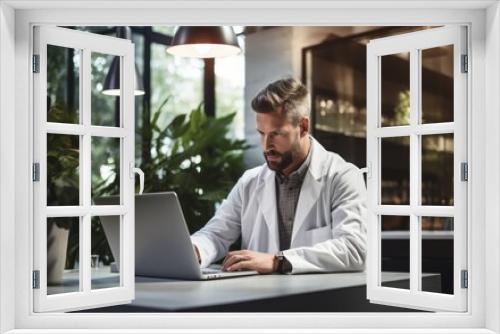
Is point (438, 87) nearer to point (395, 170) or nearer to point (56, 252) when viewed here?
point (395, 170)

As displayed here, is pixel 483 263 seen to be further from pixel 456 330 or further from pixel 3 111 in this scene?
pixel 3 111

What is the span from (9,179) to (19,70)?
17.0 inches

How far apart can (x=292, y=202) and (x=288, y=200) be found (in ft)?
0.11

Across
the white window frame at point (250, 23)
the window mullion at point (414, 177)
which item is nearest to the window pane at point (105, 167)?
the white window frame at point (250, 23)

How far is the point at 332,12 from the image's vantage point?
2.84m

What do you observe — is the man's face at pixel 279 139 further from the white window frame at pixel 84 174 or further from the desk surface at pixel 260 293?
the white window frame at pixel 84 174

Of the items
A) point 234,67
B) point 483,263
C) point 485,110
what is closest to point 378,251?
point 483,263

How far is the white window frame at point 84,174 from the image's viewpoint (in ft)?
9.34

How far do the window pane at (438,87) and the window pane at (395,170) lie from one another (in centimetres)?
37

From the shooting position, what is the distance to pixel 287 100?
18.3ft

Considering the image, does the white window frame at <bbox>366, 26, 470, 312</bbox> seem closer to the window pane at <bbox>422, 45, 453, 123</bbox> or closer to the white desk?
the white desk

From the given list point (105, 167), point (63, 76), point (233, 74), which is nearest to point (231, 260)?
point (105, 167)

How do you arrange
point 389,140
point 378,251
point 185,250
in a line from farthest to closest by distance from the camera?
point 389,140 < point 185,250 < point 378,251

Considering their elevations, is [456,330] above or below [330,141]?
below
